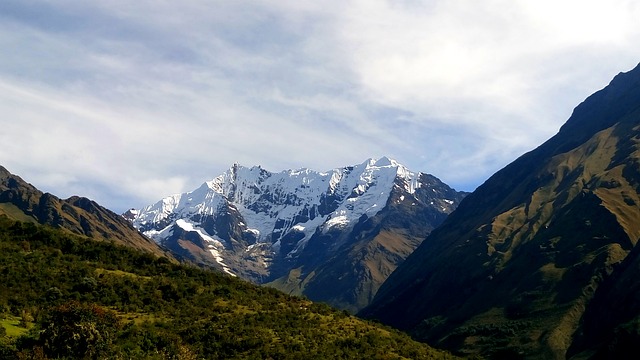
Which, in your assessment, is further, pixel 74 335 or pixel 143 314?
pixel 143 314

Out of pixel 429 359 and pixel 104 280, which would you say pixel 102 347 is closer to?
Answer: pixel 104 280

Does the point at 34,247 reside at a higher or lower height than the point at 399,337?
higher

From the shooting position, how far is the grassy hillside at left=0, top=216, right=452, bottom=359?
72.7m

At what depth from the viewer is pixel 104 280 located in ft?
327

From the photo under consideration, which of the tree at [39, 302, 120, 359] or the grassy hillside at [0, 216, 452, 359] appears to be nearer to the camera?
the tree at [39, 302, 120, 359]

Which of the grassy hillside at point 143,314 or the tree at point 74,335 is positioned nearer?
the tree at point 74,335

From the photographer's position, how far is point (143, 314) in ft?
306

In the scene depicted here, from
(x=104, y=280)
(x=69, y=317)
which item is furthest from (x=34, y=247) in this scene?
(x=69, y=317)

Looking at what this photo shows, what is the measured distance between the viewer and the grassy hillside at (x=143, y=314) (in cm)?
7269

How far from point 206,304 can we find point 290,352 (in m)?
20.5

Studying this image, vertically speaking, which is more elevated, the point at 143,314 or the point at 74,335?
the point at 143,314

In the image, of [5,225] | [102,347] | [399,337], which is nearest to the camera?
[102,347]

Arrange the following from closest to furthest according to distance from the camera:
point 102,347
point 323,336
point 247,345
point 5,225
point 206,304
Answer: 1. point 102,347
2. point 247,345
3. point 323,336
4. point 206,304
5. point 5,225

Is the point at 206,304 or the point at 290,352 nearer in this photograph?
the point at 290,352
